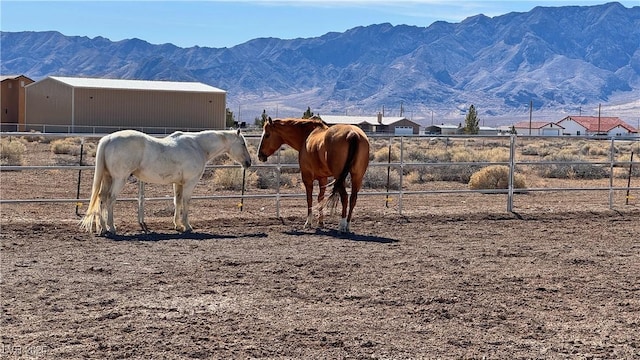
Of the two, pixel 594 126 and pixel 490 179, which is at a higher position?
pixel 594 126

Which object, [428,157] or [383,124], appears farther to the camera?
[383,124]

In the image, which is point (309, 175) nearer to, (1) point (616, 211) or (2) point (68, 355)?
(1) point (616, 211)

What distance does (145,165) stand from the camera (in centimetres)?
1030

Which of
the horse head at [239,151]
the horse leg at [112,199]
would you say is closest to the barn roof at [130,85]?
the horse head at [239,151]

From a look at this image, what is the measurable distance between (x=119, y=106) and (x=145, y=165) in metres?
40.5

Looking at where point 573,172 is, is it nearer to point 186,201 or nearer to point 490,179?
point 490,179

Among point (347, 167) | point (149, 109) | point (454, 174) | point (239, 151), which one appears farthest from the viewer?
point (149, 109)

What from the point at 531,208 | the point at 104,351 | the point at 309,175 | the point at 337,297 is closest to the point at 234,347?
the point at 104,351

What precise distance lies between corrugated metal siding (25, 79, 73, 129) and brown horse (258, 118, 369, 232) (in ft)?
128

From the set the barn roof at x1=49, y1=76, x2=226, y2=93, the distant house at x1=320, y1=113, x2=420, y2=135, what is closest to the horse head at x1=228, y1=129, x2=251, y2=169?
the barn roof at x1=49, y1=76, x2=226, y2=93

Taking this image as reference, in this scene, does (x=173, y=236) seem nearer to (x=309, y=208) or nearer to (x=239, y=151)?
(x=239, y=151)

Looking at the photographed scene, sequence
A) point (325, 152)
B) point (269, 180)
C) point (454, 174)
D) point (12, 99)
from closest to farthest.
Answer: point (325, 152) < point (269, 180) < point (454, 174) < point (12, 99)

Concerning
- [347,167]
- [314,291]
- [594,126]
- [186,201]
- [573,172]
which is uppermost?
[594,126]

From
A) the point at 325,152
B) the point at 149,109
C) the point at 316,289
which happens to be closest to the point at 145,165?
the point at 325,152
